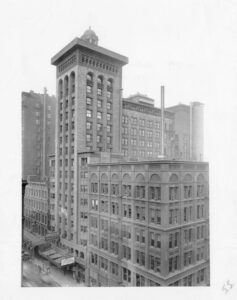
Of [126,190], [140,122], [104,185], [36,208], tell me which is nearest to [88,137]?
[140,122]

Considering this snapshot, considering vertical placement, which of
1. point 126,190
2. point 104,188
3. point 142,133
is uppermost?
point 142,133

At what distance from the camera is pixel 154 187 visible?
13.3m

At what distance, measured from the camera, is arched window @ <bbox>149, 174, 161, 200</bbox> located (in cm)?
1302

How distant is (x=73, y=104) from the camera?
23266 millimetres

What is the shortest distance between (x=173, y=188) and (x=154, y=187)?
1.17 m

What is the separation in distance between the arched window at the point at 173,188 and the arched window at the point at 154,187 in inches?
28.3

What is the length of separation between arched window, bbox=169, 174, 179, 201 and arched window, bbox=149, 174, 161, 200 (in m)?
0.72

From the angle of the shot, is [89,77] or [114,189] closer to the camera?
[114,189]

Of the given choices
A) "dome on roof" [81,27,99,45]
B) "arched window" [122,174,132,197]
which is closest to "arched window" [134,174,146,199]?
"arched window" [122,174,132,197]

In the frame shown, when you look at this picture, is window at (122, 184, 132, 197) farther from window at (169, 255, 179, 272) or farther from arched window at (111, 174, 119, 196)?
window at (169, 255, 179, 272)

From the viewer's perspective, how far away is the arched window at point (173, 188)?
42.4 feet

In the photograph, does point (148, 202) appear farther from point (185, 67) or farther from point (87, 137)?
point (87, 137)

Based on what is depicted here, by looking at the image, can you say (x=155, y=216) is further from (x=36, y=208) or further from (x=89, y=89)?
(x=89, y=89)

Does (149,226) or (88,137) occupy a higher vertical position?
(88,137)
